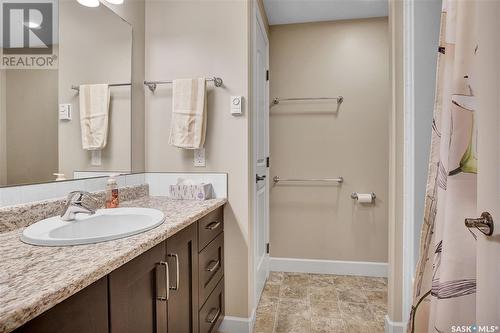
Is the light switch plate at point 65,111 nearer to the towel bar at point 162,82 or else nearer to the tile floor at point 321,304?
the towel bar at point 162,82

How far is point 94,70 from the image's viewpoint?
4.73 ft

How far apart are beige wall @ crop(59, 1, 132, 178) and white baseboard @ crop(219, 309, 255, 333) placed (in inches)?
45.2

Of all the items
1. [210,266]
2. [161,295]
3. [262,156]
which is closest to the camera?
[161,295]

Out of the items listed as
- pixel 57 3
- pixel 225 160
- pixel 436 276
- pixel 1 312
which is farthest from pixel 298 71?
pixel 1 312

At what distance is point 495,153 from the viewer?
583 millimetres

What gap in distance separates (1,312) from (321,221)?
242 cm

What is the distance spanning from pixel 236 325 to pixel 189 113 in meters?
→ 1.36

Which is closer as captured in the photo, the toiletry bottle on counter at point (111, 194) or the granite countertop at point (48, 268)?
the granite countertop at point (48, 268)

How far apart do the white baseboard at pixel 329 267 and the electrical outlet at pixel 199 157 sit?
1414 mm

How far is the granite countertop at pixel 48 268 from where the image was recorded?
0.48m

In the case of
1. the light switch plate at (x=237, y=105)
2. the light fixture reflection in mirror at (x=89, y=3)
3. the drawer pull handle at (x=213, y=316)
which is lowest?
the drawer pull handle at (x=213, y=316)

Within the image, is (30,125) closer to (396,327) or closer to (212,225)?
(212,225)

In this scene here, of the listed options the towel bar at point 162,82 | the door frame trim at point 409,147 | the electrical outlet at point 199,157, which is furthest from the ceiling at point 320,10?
the electrical outlet at point 199,157

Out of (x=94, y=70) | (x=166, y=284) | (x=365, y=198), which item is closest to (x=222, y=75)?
(x=94, y=70)
